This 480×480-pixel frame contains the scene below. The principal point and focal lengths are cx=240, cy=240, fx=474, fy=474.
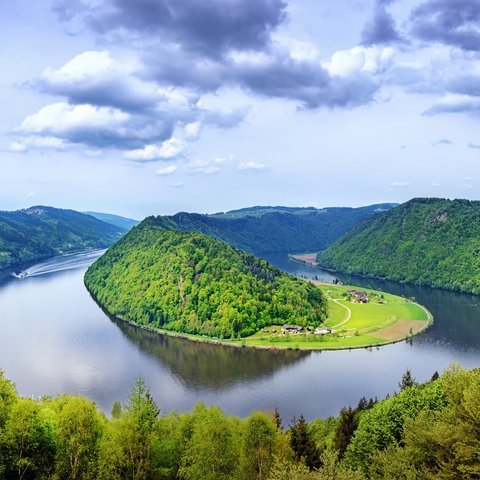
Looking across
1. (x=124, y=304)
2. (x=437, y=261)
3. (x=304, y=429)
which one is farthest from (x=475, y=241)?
(x=304, y=429)

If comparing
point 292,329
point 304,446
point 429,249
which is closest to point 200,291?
point 292,329

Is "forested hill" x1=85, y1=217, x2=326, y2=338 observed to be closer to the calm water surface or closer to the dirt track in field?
the calm water surface

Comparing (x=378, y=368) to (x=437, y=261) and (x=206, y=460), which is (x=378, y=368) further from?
(x=437, y=261)

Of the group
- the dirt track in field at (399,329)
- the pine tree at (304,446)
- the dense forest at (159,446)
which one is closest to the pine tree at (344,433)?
the dense forest at (159,446)

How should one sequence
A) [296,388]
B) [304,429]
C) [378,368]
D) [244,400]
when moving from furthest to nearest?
[378,368] → [296,388] → [244,400] → [304,429]

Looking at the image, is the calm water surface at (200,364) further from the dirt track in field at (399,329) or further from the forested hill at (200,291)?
the forested hill at (200,291)

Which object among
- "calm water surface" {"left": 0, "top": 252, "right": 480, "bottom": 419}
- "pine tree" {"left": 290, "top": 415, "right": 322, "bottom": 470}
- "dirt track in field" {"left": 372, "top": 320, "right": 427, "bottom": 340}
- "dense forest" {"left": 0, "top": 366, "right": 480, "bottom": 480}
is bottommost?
"calm water surface" {"left": 0, "top": 252, "right": 480, "bottom": 419}

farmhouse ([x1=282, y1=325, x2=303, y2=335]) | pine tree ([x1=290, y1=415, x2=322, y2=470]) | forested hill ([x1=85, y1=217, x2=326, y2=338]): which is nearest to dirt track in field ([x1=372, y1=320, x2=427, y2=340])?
forested hill ([x1=85, y1=217, x2=326, y2=338])

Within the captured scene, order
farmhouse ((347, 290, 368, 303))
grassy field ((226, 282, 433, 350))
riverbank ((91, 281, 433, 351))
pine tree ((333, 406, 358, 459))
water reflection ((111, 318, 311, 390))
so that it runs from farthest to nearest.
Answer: farmhouse ((347, 290, 368, 303)) → grassy field ((226, 282, 433, 350)) → riverbank ((91, 281, 433, 351)) → water reflection ((111, 318, 311, 390)) → pine tree ((333, 406, 358, 459))
